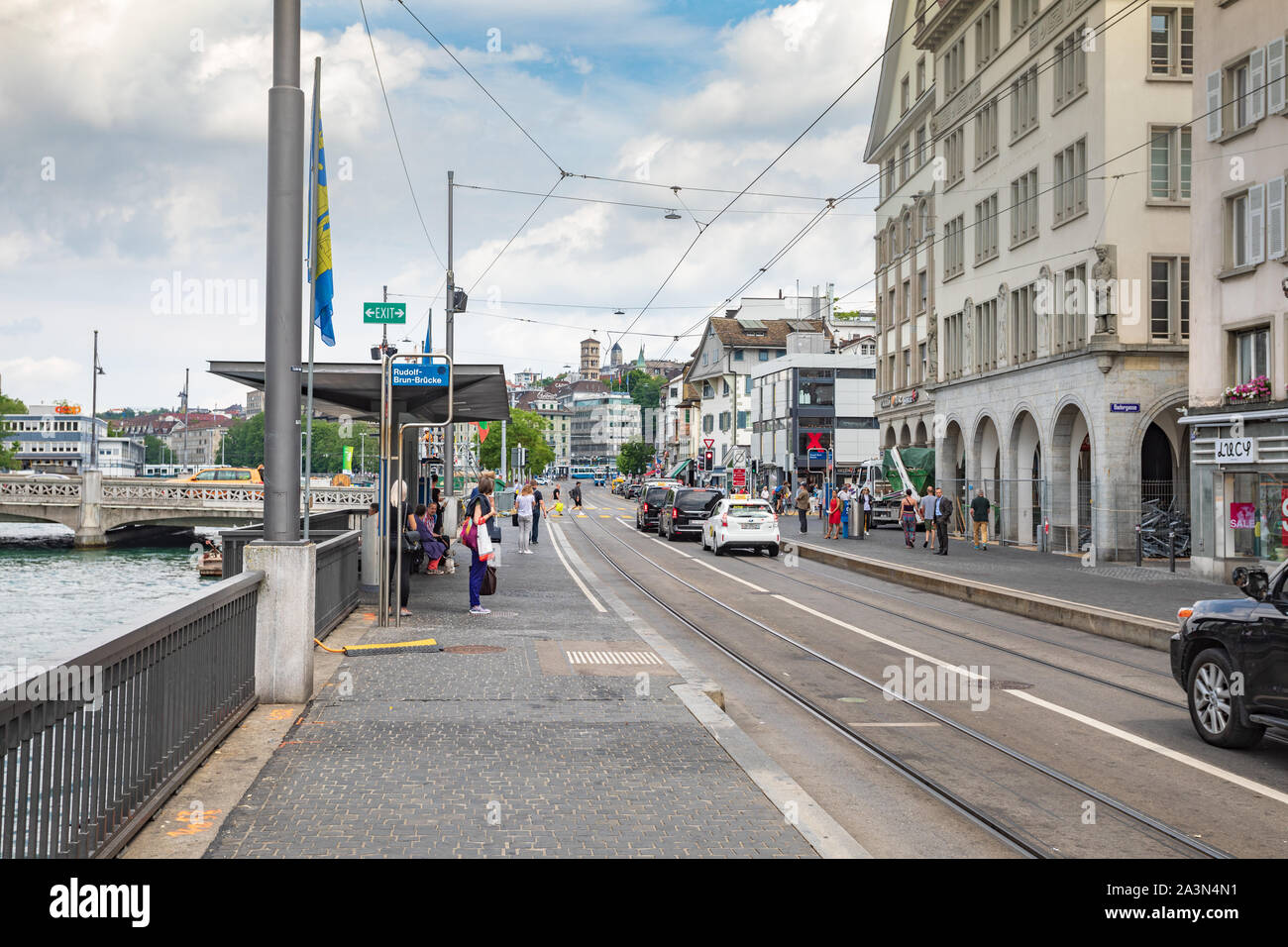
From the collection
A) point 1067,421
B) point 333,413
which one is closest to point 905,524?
point 1067,421

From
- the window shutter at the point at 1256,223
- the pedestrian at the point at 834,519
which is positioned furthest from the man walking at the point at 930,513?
the window shutter at the point at 1256,223

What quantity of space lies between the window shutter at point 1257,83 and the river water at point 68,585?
21007 millimetres

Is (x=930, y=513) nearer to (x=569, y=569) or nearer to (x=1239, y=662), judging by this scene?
(x=569, y=569)

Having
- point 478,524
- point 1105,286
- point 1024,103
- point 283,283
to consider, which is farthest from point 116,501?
point 283,283

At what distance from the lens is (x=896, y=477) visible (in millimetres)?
48125

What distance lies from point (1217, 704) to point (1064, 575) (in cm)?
1681

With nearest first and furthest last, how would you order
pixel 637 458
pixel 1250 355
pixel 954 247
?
pixel 1250 355
pixel 954 247
pixel 637 458

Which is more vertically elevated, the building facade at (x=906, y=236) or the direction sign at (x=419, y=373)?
the building facade at (x=906, y=236)

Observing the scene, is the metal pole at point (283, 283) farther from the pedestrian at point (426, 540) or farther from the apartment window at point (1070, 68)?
the apartment window at point (1070, 68)

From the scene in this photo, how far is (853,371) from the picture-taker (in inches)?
3287

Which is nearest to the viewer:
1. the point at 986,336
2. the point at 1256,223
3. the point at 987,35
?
the point at 1256,223

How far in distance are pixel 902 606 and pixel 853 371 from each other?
213 ft

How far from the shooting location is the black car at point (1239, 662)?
8289mm
